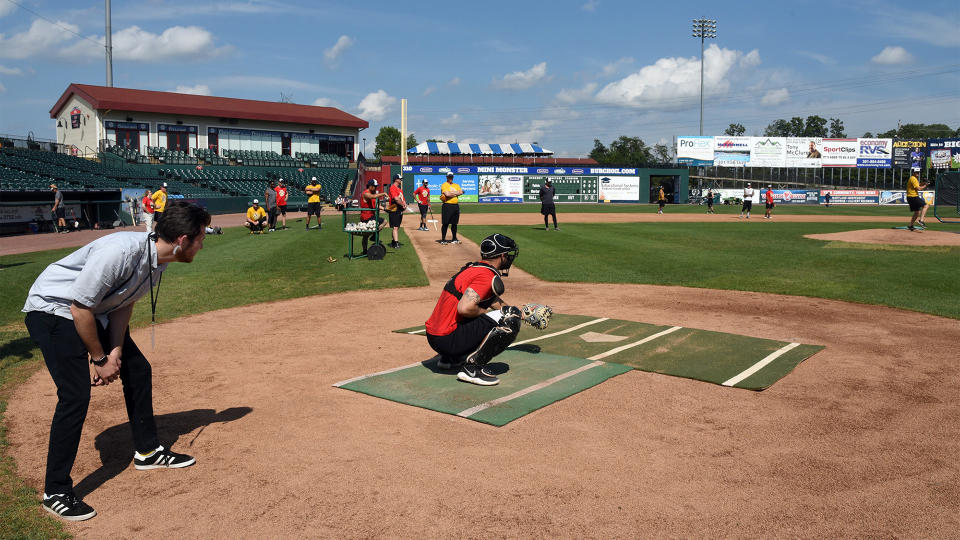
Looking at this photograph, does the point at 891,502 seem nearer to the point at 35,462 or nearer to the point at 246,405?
the point at 246,405

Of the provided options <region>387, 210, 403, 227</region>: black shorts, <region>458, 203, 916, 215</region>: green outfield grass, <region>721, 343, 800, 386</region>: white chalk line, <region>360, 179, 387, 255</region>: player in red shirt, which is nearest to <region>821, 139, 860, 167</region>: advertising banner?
<region>458, 203, 916, 215</region>: green outfield grass

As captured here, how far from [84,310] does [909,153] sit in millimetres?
85026

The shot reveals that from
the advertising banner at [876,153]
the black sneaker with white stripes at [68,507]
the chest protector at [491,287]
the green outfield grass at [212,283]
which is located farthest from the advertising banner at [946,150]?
the black sneaker with white stripes at [68,507]

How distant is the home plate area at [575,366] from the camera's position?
6152mm

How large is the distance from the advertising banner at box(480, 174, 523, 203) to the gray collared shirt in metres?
57.5

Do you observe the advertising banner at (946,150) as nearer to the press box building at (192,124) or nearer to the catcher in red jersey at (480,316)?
the press box building at (192,124)

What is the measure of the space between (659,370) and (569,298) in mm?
4954

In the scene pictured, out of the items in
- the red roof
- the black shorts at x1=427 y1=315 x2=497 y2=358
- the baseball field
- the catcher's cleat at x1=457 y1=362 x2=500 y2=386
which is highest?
the red roof

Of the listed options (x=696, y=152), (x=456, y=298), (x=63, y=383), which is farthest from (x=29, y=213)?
(x=696, y=152)

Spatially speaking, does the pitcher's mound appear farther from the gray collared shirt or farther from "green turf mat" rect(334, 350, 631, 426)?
the gray collared shirt

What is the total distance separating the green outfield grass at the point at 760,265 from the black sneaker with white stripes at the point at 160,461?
1031 centimetres

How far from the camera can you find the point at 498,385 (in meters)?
6.60

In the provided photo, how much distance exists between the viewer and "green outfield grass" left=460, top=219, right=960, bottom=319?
12516 mm

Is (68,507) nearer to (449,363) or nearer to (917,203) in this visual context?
(449,363)
